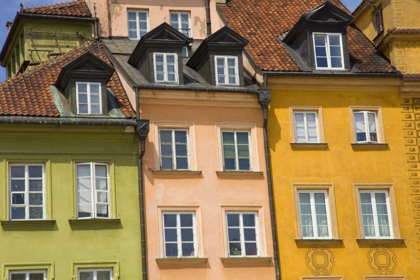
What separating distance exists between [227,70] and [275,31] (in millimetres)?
4065

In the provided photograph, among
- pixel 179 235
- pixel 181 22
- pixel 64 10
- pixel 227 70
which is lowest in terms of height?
pixel 179 235

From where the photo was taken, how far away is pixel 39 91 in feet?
123

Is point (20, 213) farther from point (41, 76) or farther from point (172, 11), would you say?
point (172, 11)

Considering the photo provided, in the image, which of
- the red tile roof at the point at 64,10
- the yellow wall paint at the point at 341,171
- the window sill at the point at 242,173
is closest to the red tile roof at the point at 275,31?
the yellow wall paint at the point at 341,171

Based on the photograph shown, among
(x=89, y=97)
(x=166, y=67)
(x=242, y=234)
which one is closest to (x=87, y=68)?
(x=89, y=97)

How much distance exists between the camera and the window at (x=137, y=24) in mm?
42625

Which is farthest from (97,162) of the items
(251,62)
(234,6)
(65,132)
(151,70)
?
(234,6)

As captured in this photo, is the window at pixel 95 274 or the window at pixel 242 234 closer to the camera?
the window at pixel 95 274

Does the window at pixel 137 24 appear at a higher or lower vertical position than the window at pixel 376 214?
higher

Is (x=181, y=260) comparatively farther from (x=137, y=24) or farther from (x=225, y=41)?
(x=137, y=24)

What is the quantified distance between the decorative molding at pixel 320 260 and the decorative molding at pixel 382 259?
143 cm

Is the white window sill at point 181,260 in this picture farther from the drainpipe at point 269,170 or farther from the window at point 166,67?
the window at point 166,67

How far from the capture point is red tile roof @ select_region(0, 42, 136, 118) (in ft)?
118

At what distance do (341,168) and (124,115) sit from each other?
26.6ft
